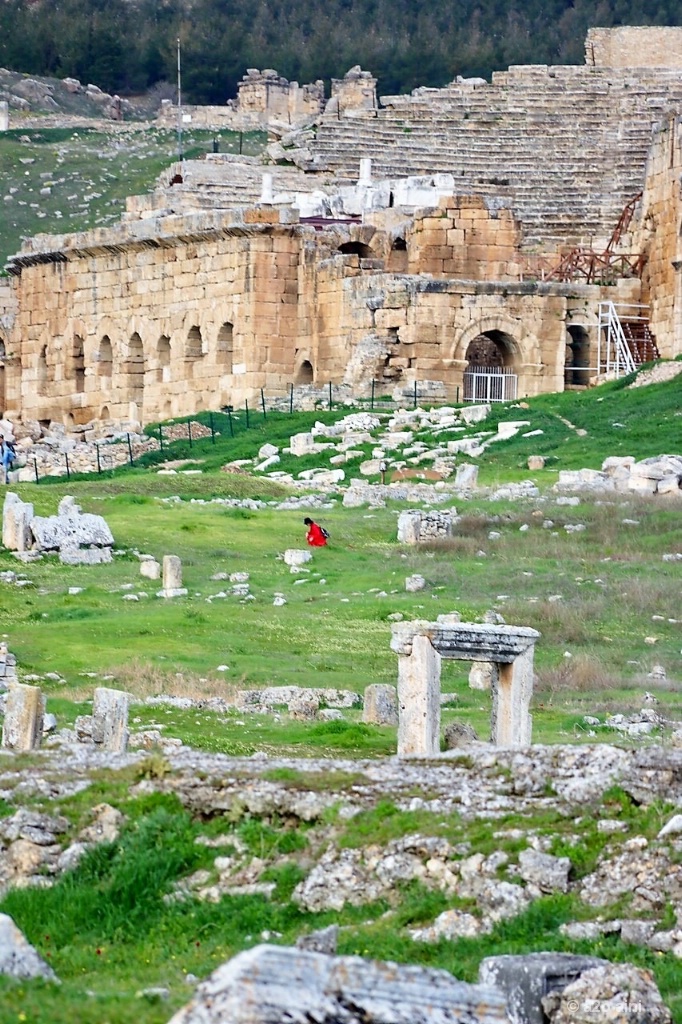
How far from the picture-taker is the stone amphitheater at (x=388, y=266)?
4653 centimetres

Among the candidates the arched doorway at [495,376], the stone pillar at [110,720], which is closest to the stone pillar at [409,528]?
the stone pillar at [110,720]

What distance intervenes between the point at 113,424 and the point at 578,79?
16556 millimetres

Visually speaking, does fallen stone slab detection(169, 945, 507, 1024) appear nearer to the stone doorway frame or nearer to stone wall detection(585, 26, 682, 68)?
the stone doorway frame

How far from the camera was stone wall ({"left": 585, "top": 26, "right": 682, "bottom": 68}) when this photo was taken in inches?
2645

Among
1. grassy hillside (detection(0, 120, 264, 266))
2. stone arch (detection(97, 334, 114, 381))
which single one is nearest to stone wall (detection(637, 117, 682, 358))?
stone arch (detection(97, 334, 114, 381))

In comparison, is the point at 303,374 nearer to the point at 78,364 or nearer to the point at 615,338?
the point at 615,338

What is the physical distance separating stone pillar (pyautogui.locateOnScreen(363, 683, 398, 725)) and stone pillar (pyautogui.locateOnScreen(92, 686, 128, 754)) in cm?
246

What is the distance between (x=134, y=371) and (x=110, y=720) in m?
34.2

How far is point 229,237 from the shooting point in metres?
48.8

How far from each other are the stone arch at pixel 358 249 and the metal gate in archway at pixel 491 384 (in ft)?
13.1

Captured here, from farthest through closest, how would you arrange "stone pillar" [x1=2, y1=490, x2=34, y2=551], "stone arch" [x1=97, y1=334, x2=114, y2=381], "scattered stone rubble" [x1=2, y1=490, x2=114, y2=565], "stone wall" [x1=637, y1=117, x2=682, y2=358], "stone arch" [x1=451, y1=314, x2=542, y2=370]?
"stone arch" [x1=97, y1=334, x2=114, y2=381] → "stone wall" [x1=637, y1=117, x2=682, y2=358] → "stone arch" [x1=451, y1=314, x2=542, y2=370] → "stone pillar" [x1=2, y1=490, x2=34, y2=551] → "scattered stone rubble" [x1=2, y1=490, x2=114, y2=565]

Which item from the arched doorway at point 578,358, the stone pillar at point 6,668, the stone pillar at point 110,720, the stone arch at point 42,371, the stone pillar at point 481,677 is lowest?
the stone pillar at point 481,677

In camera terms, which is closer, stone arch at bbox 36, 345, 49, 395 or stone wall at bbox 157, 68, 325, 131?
stone arch at bbox 36, 345, 49, 395

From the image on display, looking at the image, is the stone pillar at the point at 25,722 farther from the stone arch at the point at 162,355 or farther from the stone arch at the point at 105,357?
the stone arch at the point at 105,357
